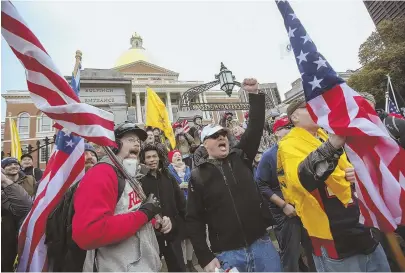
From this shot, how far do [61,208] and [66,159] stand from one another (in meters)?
0.49

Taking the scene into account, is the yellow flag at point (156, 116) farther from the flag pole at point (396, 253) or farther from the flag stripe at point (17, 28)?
the flag pole at point (396, 253)

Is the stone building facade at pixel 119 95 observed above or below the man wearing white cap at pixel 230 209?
above

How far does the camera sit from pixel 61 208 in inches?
90.5

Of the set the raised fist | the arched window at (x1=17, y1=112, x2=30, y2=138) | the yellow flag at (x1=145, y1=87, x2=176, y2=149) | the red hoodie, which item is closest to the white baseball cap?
the raised fist

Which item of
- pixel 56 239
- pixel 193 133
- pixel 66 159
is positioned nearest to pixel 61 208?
pixel 56 239

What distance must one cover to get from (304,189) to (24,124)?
4152cm

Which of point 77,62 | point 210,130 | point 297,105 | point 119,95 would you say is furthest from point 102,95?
point 297,105

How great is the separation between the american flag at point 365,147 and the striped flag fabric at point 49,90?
1.57 m

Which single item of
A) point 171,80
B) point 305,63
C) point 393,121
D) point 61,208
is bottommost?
point 61,208

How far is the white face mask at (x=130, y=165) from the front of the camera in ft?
6.65

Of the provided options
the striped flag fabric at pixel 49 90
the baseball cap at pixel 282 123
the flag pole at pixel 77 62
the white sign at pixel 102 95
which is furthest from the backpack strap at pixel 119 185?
the white sign at pixel 102 95

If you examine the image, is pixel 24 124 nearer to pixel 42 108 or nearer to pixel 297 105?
pixel 42 108

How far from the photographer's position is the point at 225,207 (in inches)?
89.7

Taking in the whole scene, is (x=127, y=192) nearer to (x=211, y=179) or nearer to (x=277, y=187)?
(x=211, y=179)
